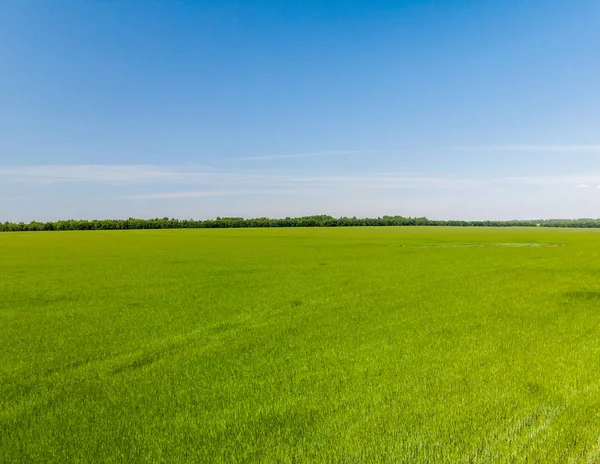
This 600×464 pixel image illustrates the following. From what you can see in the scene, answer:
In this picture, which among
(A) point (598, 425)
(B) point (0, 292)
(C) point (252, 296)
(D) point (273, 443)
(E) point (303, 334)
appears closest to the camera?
(D) point (273, 443)

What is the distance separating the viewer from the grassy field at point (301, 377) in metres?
4.56

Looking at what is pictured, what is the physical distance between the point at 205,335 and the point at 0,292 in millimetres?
10123

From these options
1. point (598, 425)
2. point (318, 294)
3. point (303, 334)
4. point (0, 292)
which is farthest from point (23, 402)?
point (0, 292)

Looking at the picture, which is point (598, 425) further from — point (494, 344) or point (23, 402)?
point (23, 402)

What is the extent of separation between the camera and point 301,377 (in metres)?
6.40

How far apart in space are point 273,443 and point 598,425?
386 cm

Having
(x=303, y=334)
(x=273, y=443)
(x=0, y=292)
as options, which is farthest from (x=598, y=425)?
(x=0, y=292)

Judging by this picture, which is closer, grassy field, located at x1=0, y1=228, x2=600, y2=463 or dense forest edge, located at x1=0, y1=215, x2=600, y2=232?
grassy field, located at x1=0, y1=228, x2=600, y2=463

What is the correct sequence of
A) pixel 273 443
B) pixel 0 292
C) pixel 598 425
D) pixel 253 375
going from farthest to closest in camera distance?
pixel 0 292 < pixel 253 375 < pixel 598 425 < pixel 273 443

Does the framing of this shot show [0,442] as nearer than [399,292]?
Yes

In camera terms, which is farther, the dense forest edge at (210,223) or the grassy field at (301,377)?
the dense forest edge at (210,223)

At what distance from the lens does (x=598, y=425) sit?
4.92 metres

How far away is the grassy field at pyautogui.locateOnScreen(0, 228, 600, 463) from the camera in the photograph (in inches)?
180

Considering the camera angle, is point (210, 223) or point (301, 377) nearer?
point (301, 377)
